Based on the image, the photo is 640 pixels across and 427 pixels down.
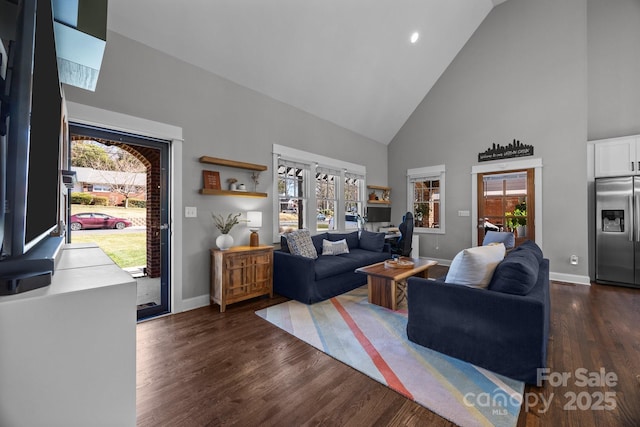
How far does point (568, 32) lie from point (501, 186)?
109 inches

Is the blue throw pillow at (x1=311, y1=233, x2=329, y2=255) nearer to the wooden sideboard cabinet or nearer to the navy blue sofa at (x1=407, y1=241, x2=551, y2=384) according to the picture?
the wooden sideboard cabinet

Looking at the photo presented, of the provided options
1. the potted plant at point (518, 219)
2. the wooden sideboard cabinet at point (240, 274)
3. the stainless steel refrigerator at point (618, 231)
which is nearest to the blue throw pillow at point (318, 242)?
the wooden sideboard cabinet at point (240, 274)

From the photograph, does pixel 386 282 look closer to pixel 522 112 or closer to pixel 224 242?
pixel 224 242

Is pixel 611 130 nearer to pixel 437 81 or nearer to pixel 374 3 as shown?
pixel 437 81

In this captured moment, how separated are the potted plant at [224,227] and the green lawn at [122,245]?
0.83 m

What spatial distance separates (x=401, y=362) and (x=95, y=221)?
10.9ft

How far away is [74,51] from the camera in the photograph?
1.77 metres

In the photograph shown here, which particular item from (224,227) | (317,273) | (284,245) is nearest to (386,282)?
(317,273)

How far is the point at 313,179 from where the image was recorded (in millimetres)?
5035

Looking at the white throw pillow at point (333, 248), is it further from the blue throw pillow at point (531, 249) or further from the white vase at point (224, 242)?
the blue throw pillow at point (531, 249)

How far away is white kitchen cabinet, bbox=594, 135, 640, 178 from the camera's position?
4.27 meters

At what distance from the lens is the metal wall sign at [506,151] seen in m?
5.13

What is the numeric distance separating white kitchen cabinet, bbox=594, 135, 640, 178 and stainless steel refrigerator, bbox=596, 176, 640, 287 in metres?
0.19

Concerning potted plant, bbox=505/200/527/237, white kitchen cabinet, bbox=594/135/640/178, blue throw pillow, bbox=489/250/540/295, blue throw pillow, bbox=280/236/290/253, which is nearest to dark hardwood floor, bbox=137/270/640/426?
blue throw pillow, bbox=489/250/540/295
